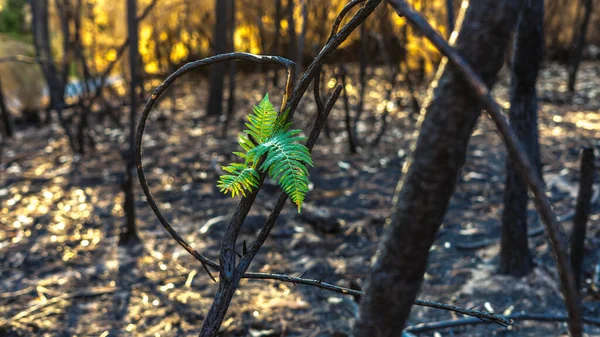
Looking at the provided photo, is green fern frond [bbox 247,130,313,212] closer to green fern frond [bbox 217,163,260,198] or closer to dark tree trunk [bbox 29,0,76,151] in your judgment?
green fern frond [bbox 217,163,260,198]

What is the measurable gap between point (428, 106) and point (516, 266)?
2423 mm

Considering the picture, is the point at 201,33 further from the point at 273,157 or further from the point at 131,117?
the point at 273,157

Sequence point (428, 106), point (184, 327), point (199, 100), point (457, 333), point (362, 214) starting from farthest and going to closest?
point (199, 100) < point (362, 214) < point (184, 327) < point (457, 333) < point (428, 106)

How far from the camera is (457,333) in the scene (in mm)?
2615

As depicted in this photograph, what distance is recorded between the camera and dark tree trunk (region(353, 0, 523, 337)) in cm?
79

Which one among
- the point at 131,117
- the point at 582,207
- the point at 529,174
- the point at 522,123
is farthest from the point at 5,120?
the point at 529,174

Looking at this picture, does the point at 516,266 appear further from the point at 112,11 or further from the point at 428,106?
the point at 112,11

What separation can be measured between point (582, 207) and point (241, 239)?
7.04ft

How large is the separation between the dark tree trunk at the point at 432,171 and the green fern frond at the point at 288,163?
0.54 feet

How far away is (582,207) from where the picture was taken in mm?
2615

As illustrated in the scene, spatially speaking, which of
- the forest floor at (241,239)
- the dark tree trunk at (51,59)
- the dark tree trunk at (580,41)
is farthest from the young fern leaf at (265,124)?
the dark tree trunk at (580,41)

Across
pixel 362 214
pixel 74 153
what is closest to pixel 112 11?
pixel 74 153

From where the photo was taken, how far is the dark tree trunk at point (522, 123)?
262cm

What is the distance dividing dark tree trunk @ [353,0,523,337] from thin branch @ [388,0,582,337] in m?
0.07
